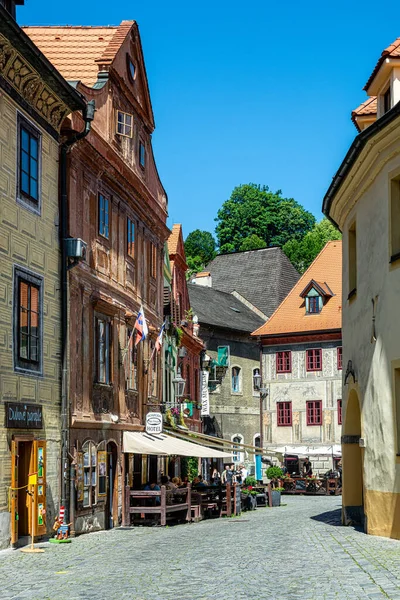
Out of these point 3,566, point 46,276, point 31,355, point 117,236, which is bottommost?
point 3,566

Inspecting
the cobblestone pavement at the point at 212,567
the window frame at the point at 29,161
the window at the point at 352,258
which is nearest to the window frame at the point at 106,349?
the cobblestone pavement at the point at 212,567

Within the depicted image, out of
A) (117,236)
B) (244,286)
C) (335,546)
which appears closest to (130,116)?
(117,236)

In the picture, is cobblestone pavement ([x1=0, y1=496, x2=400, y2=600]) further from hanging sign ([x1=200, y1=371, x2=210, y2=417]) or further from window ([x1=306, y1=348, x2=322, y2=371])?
window ([x1=306, y1=348, x2=322, y2=371])

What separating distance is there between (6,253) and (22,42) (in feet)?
12.4

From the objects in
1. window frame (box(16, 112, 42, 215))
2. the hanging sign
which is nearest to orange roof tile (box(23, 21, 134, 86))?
window frame (box(16, 112, 42, 215))

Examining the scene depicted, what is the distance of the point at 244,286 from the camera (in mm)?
69062

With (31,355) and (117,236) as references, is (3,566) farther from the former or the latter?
(117,236)

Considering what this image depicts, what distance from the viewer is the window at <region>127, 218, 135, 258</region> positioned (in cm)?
2843

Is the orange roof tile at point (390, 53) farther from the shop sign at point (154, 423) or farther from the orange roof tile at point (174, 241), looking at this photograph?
the orange roof tile at point (174, 241)

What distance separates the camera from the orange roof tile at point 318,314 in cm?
5458

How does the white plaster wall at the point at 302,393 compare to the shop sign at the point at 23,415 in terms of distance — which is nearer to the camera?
the shop sign at the point at 23,415

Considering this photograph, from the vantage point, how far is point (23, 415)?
62.7 ft

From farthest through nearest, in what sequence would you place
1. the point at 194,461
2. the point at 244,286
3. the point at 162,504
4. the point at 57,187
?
1. the point at 244,286
2. the point at 194,461
3. the point at 162,504
4. the point at 57,187

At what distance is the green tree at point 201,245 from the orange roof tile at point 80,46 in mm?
62393
